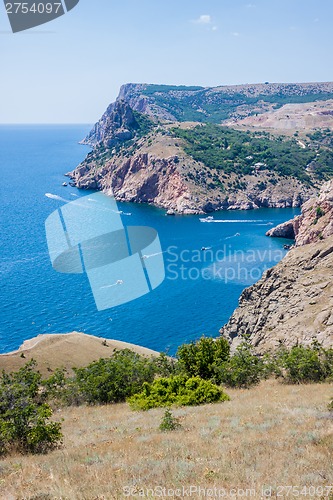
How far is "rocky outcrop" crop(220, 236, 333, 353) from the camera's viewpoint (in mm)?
32125

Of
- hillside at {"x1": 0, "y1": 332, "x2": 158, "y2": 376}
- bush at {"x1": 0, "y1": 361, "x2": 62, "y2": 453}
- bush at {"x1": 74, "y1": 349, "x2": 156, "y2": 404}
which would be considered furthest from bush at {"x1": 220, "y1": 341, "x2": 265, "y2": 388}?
hillside at {"x1": 0, "y1": 332, "x2": 158, "y2": 376}

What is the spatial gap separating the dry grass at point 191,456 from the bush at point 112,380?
7759 mm

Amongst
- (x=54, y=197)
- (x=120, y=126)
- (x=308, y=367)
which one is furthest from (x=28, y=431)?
(x=120, y=126)

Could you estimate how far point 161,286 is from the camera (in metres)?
68.7

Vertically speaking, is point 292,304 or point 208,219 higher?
point 292,304

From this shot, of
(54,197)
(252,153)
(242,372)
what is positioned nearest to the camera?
(242,372)

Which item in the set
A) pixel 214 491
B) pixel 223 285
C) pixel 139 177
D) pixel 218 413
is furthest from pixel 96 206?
pixel 214 491

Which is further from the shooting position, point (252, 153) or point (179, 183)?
point (252, 153)

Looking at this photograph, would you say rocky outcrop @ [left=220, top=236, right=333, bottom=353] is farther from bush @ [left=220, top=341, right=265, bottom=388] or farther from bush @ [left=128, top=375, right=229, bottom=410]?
bush @ [left=128, top=375, right=229, bottom=410]

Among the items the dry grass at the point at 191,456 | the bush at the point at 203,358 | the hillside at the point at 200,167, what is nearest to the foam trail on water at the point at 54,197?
the hillside at the point at 200,167

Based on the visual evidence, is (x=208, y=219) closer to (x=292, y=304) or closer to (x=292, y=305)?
(x=292, y=304)

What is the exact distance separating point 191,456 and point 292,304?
28.3m

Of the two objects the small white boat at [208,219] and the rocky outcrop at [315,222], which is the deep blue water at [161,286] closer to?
the small white boat at [208,219]

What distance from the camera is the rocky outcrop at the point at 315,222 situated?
62.6 meters
